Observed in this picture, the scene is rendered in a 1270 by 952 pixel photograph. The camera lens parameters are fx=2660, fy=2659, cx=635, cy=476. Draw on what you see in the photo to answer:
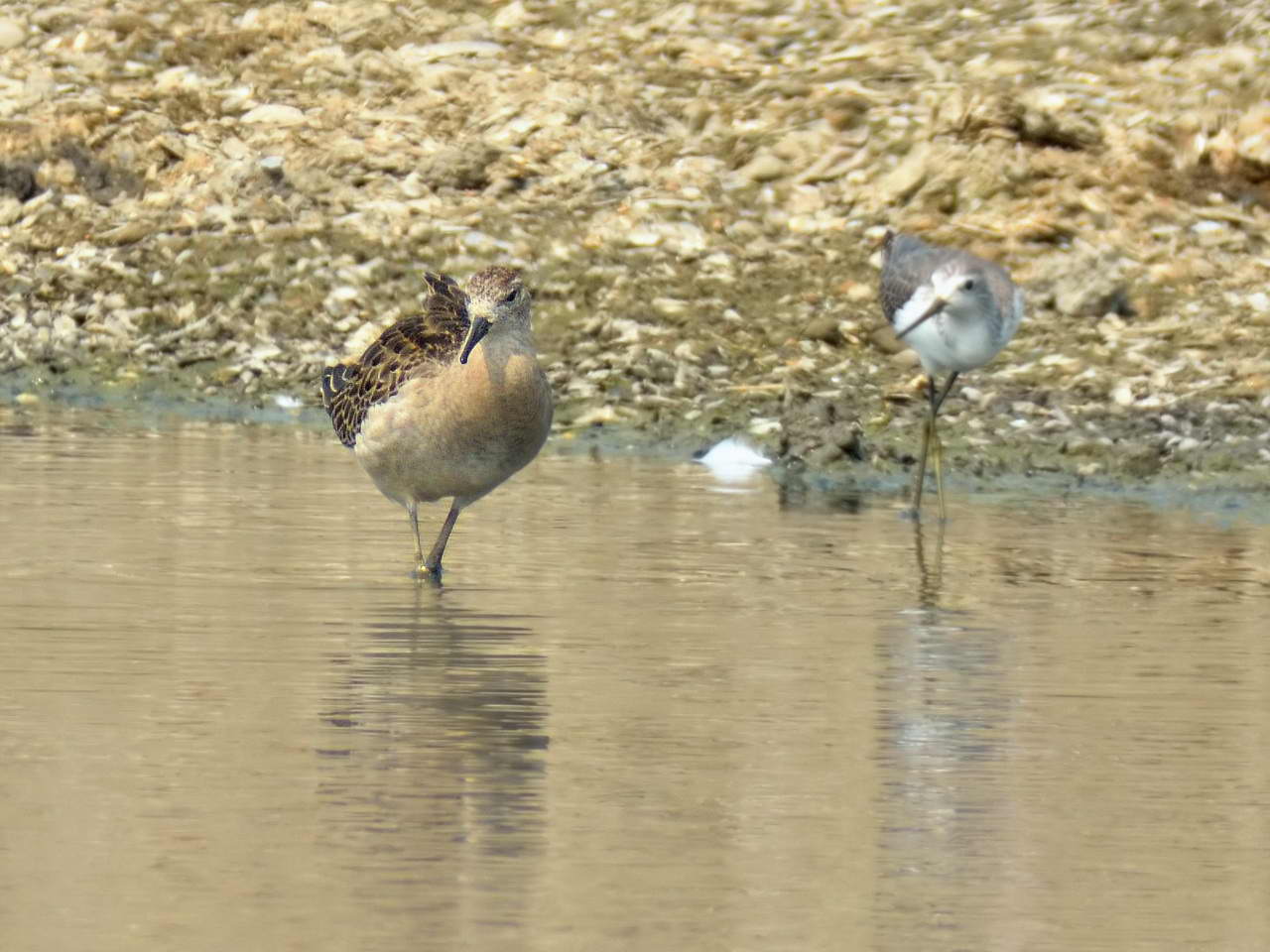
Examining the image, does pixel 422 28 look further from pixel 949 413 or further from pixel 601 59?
pixel 949 413

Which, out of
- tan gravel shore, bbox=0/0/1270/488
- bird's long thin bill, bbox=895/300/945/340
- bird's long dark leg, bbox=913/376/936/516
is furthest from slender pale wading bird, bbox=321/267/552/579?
tan gravel shore, bbox=0/0/1270/488

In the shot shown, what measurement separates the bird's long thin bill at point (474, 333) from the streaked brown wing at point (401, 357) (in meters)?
0.33

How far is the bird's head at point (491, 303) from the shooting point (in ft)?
31.2

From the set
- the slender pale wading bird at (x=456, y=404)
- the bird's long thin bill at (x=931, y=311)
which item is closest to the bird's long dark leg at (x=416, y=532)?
the slender pale wading bird at (x=456, y=404)

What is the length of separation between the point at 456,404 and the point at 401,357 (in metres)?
0.56

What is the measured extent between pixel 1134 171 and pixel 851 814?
10.8 meters

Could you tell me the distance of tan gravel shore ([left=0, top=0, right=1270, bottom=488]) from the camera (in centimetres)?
1449

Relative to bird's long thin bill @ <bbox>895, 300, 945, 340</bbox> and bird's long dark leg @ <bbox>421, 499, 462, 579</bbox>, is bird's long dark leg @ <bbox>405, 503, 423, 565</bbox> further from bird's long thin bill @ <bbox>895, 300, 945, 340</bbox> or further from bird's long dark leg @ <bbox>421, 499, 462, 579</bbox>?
bird's long thin bill @ <bbox>895, 300, 945, 340</bbox>

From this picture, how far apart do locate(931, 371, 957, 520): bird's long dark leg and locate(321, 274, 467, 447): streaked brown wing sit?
2548 mm

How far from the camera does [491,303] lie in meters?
9.53

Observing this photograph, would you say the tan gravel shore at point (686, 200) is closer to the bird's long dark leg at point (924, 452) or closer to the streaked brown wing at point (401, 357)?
the bird's long dark leg at point (924, 452)

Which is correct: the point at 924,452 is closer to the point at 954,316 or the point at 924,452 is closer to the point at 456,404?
the point at 954,316

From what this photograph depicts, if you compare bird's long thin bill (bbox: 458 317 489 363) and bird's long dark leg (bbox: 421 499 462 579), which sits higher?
bird's long thin bill (bbox: 458 317 489 363)

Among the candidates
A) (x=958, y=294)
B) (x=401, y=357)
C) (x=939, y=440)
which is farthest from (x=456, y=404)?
(x=958, y=294)
